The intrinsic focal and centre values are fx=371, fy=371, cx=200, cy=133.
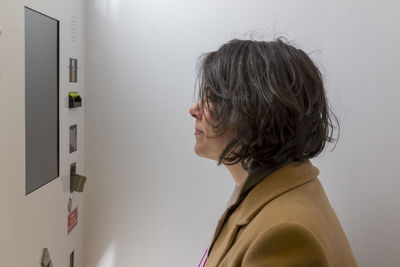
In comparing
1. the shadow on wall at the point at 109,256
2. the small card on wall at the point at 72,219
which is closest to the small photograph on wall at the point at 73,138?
the small card on wall at the point at 72,219

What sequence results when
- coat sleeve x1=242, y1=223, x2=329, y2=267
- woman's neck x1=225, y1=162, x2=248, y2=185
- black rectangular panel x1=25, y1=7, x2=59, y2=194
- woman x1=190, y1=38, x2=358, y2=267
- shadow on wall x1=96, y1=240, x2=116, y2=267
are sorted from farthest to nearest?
shadow on wall x1=96, y1=240, x2=116, y2=267 < black rectangular panel x1=25, y1=7, x2=59, y2=194 < woman's neck x1=225, y1=162, x2=248, y2=185 < woman x1=190, y1=38, x2=358, y2=267 < coat sleeve x1=242, y1=223, x2=329, y2=267

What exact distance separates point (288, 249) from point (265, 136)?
293mm

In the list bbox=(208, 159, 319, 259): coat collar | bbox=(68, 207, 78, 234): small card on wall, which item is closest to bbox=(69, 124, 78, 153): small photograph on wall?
bbox=(68, 207, 78, 234): small card on wall

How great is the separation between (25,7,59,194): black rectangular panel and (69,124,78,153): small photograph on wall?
5.3 inches

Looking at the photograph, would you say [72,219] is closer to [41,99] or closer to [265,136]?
[41,99]

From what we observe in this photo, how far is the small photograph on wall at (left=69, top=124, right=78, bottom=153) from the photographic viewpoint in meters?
1.75

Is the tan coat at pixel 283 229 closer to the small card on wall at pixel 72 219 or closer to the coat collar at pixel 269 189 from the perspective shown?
the coat collar at pixel 269 189

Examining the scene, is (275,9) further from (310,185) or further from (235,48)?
(310,185)

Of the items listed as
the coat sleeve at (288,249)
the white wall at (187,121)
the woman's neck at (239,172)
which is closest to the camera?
the coat sleeve at (288,249)

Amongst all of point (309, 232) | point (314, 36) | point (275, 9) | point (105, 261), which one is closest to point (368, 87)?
point (314, 36)

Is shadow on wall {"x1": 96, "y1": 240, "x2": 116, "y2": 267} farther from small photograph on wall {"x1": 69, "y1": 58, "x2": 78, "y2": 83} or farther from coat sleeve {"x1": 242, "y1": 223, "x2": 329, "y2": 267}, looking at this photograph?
coat sleeve {"x1": 242, "y1": 223, "x2": 329, "y2": 267}

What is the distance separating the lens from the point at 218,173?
1.88m

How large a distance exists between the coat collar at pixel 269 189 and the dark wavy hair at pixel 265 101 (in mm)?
34

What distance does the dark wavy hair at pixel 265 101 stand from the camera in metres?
0.91
